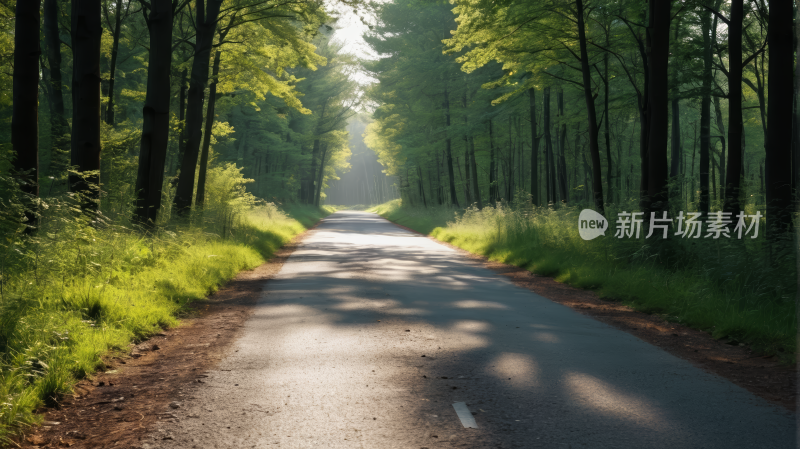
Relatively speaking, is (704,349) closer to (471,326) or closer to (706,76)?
(471,326)

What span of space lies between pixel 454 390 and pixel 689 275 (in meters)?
7.46

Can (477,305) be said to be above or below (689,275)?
below

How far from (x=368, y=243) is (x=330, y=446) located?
60.1ft

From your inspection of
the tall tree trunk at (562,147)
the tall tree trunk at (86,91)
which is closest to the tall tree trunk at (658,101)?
the tall tree trunk at (86,91)

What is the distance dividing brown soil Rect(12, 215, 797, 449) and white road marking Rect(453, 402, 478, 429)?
2.11 m

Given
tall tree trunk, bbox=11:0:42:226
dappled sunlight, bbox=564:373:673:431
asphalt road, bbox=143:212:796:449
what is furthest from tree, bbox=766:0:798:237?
tall tree trunk, bbox=11:0:42:226

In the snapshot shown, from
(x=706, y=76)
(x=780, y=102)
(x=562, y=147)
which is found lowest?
(x=780, y=102)

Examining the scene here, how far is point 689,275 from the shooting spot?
10.4 meters

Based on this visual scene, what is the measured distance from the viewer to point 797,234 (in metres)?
8.34

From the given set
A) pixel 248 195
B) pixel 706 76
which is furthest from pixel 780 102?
pixel 248 195

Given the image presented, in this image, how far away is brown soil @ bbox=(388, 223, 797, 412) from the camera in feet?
16.6

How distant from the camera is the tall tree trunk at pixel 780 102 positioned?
9.79m

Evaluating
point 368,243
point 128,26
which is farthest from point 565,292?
point 128,26

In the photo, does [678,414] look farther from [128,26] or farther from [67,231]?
[128,26]
